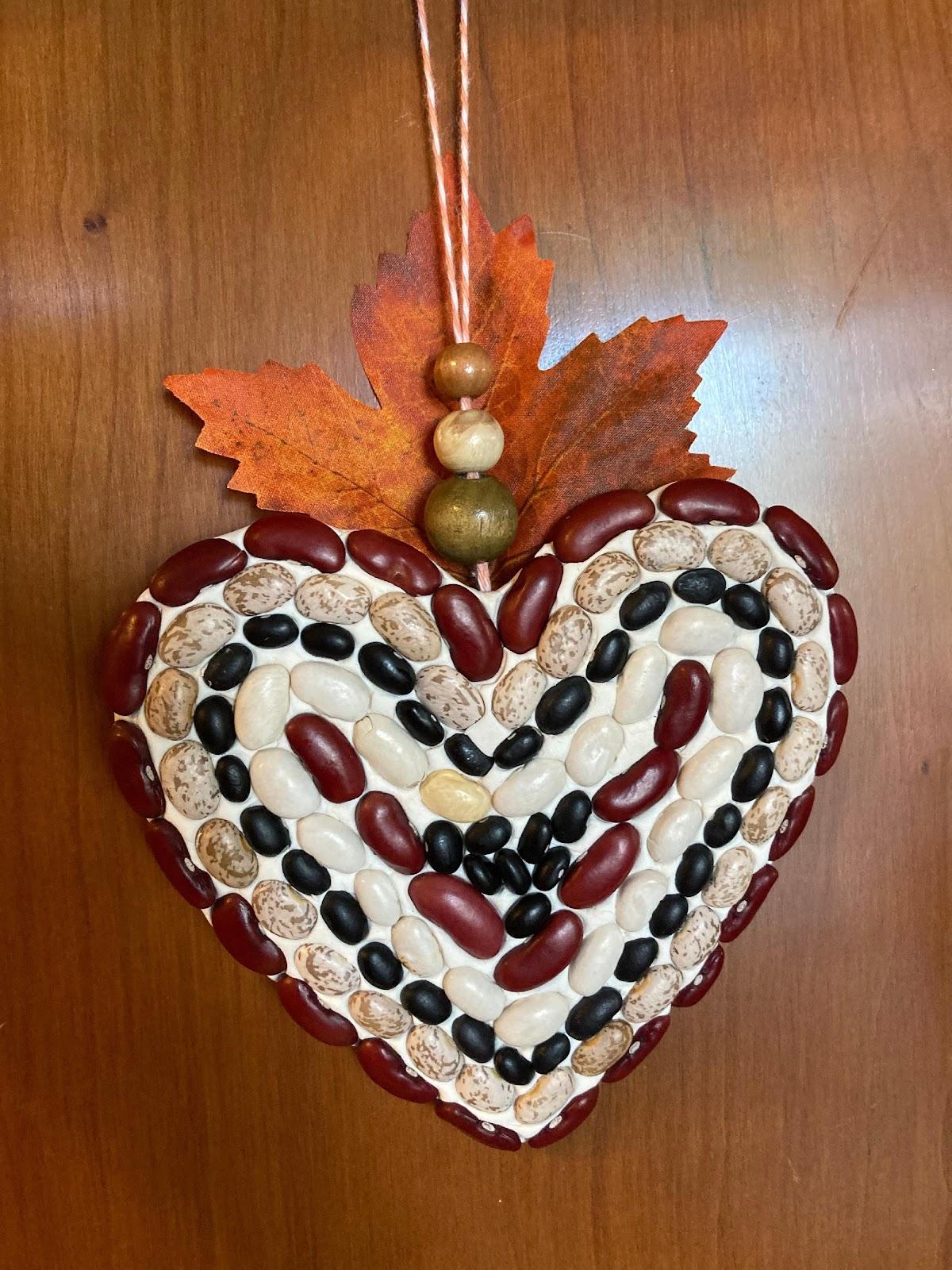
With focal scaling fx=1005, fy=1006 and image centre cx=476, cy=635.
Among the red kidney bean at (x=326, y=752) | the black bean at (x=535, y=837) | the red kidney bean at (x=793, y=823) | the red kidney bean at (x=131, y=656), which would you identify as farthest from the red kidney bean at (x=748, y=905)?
the red kidney bean at (x=131, y=656)

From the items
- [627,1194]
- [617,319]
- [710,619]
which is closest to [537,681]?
[710,619]

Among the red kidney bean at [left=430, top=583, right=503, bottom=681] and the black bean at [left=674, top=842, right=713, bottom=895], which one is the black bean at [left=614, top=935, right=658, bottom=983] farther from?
the red kidney bean at [left=430, top=583, right=503, bottom=681]

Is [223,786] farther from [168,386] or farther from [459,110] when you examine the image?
[459,110]

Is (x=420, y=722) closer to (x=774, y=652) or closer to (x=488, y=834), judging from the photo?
(x=488, y=834)

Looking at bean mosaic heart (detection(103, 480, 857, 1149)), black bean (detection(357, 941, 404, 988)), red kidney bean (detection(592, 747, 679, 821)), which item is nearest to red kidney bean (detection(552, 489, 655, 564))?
bean mosaic heart (detection(103, 480, 857, 1149))

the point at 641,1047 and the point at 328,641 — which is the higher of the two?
the point at 328,641

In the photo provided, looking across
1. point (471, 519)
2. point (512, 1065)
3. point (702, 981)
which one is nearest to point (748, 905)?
point (702, 981)

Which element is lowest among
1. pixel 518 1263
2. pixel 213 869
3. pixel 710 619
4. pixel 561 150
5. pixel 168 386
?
pixel 518 1263
